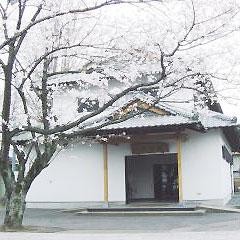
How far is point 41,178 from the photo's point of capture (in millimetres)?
25594

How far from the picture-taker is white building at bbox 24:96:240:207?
22.2 m

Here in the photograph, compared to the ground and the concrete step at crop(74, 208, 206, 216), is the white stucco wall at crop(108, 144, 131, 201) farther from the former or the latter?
the ground

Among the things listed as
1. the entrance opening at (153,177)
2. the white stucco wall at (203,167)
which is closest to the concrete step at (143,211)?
the white stucco wall at (203,167)

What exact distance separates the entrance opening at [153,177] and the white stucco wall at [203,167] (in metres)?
2.87

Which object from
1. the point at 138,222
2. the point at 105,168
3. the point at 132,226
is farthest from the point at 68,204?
the point at 132,226

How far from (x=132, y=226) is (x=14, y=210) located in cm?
395

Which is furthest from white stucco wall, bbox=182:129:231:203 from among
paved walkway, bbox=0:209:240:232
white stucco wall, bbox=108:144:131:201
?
paved walkway, bbox=0:209:240:232

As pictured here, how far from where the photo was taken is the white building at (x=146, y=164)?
72.9 feet

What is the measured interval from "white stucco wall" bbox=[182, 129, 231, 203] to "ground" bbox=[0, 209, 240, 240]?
3301 millimetres

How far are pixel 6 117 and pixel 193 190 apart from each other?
12134 mm

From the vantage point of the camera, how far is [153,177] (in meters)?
26.6

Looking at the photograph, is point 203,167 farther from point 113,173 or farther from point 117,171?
point 113,173

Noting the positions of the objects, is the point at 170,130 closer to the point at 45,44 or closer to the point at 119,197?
the point at 119,197

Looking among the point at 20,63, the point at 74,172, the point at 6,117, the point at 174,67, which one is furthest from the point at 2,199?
the point at 174,67
